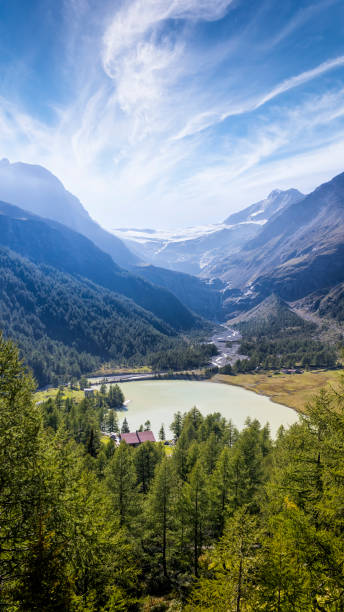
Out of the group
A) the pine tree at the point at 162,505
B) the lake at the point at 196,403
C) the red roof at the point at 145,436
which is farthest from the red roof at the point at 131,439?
the pine tree at the point at 162,505

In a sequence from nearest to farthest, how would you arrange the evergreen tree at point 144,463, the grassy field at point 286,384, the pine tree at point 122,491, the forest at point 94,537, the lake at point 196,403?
the forest at point 94,537 < the pine tree at point 122,491 < the evergreen tree at point 144,463 < the lake at point 196,403 < the grassy field at point 286,384

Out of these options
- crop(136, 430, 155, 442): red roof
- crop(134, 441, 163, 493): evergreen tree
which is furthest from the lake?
crop(134, 441, 163, 493): evergreen tree

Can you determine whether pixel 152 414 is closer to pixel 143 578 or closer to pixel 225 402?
pixel 225 402

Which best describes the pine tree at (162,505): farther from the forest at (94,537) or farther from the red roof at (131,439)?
the red roof at (131,439)

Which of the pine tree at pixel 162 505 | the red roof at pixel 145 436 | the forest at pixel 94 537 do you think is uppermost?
the forest at pixel 94 537

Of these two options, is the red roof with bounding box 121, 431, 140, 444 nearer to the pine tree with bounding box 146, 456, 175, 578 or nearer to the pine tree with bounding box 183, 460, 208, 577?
the pine tree with bounding box 146, 456, 175, 578

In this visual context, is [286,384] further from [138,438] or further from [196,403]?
[138,438]

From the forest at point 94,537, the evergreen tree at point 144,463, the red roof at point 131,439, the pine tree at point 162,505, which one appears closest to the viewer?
the forest at point 94,537
